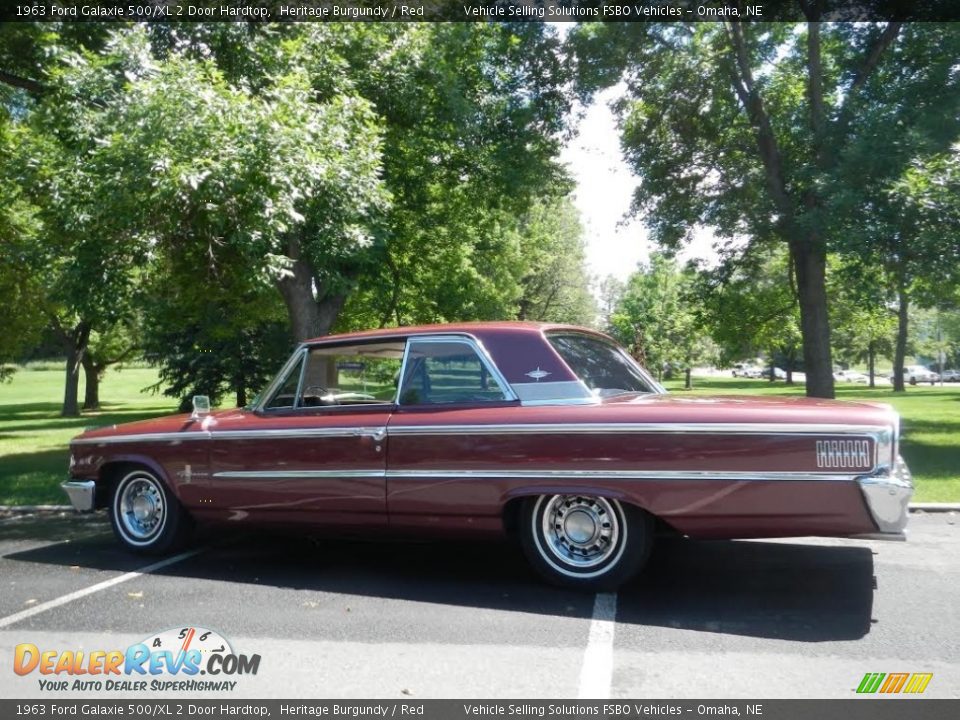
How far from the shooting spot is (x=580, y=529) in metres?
5.61

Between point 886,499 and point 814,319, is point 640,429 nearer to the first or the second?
point 886,499

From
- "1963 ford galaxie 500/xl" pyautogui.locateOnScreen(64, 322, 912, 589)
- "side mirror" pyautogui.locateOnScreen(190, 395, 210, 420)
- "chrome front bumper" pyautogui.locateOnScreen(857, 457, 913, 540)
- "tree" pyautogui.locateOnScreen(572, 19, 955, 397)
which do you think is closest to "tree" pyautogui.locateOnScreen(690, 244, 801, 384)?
"tree" pyautogui.locateOnScreen(572, 19, 955, 397)

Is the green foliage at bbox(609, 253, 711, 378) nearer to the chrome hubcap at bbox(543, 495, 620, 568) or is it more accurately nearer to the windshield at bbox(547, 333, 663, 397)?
the windshield at bbox(547, 333, 663, 397)

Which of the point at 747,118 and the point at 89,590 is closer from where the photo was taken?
the point at 89,590

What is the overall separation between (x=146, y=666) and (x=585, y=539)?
2605mm

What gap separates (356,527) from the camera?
6227 millimetres

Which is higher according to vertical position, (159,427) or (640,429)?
(640,429)

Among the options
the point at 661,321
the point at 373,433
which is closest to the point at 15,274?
the point at 373,433

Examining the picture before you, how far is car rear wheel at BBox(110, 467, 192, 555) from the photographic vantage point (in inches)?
274

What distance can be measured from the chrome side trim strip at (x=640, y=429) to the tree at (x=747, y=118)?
10160 mm

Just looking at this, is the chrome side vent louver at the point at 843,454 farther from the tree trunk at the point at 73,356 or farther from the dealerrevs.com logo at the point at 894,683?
the tree trunk at the point at 73,356

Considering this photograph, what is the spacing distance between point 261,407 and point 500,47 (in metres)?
11.5

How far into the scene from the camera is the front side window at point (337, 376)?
6492mm
